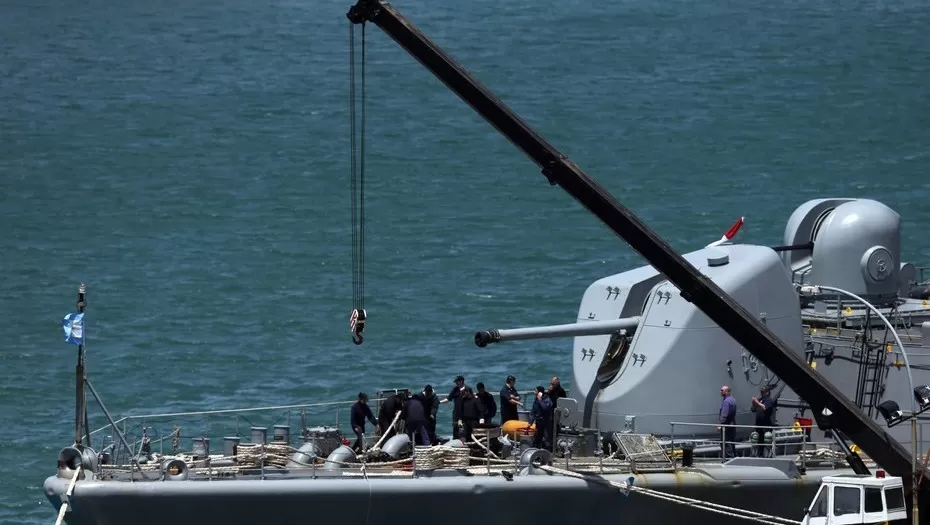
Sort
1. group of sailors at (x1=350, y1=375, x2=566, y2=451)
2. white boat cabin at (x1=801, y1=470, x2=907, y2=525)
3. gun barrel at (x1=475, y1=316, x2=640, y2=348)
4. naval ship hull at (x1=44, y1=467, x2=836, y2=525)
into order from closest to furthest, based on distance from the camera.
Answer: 1. white boat cabin at (x1=801, y1=470, x2=907, y2=525)
2. naval ship hull at (x1=44, y1=467, x2=836, y2=525)
3. gun barrel at (x1=475, y1=316, x2=640, y2=348)
4. group of sailors at (x1=350, y1=375, x2=566, y2=451)

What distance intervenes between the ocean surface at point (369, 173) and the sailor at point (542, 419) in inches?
485

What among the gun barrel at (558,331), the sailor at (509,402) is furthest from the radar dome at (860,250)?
the sailor at (509,402)

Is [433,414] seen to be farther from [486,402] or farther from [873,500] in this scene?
[873,500]

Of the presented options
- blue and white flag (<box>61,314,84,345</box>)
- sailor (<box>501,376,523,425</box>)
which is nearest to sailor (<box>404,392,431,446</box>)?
sailor (<box>501,376,523,425</box>)

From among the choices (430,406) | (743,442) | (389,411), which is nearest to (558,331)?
(430,406)

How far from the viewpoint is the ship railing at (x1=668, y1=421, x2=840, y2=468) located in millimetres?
26312

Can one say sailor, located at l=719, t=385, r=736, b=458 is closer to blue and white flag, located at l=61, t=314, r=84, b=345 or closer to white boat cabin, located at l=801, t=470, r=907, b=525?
white boat cabin, located at l=801, t=470, r=907, b=525

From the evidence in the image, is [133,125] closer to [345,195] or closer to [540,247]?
[345,195]

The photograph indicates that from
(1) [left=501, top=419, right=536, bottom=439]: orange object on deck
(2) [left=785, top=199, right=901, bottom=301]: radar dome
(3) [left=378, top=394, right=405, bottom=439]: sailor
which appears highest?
(2) [left=785, top=199, right=901, bottom=301]: radar dome

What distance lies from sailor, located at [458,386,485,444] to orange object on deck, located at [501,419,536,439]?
830 mm

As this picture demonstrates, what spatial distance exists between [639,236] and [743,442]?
4758mm

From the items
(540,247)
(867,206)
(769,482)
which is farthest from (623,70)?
(769,482)

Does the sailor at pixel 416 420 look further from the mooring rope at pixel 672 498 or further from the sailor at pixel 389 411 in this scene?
the mooring rope at pixel 672 498

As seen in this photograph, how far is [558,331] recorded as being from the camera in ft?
88.0
